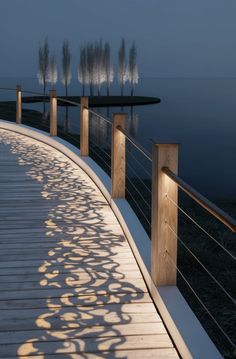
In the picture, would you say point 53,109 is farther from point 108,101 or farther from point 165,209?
point 108,101

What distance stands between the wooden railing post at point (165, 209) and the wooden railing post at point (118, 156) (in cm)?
214

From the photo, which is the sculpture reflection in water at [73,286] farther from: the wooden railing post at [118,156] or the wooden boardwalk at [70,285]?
the wooden railing post at [118,156]

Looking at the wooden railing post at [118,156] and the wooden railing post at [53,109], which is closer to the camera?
the wooden railing post at [118,156]

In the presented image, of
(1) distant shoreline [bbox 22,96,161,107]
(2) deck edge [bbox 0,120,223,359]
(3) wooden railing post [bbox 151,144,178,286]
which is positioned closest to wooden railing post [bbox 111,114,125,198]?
(2) deck edge [bbox 0,120,223,359]

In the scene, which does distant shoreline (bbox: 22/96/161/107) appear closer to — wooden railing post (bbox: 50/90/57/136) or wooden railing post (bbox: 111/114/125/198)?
wooden railing post (bbox: 50/90/57/136)

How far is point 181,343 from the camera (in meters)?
2.73

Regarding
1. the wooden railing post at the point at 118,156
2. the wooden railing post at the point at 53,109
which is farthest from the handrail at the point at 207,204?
the wooden railing post at the point at 53,109

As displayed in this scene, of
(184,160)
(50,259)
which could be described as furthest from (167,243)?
(184,160)

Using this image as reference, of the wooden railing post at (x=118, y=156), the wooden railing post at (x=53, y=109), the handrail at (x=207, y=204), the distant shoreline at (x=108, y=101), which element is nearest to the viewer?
the handrail at (x=207, y=204)

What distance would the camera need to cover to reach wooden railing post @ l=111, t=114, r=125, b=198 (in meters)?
5.39

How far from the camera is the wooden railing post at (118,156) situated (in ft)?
17.7

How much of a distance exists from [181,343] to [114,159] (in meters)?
2.98

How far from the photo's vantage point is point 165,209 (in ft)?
10.6

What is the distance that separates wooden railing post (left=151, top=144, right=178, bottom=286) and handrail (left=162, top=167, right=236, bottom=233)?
0.07 meters
